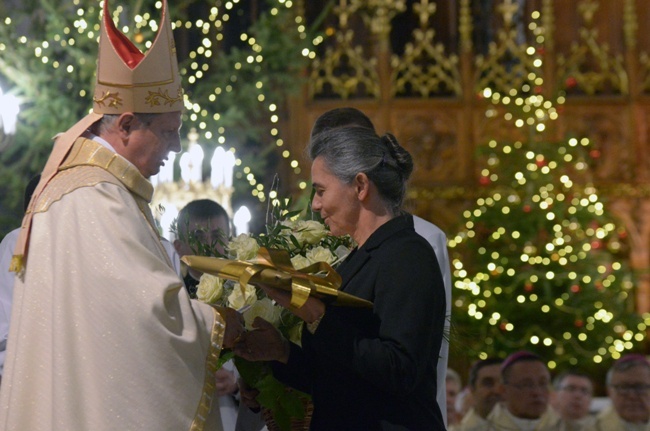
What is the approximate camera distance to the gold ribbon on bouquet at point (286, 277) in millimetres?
2947

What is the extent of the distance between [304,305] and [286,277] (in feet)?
0.26

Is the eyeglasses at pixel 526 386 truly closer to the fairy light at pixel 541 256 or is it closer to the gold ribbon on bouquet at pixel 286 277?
the fairy light at pixel 541 256

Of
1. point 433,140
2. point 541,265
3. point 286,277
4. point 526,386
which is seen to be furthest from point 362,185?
point 433,140

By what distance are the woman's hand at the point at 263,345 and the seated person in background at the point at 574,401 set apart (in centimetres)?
319

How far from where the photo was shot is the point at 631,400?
604 cm

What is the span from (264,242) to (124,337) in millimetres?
555

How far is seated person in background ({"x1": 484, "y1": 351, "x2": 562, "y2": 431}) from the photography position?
584cm

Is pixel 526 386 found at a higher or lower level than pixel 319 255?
lower

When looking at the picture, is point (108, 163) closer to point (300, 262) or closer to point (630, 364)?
point (300, 262)

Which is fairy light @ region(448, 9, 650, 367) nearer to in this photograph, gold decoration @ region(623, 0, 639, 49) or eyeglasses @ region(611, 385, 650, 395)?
gold decoration @ region(623, 0, 639, 49)

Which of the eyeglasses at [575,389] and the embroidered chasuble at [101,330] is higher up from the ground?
the embroidered chasuble at [101,330]

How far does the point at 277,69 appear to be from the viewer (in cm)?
904

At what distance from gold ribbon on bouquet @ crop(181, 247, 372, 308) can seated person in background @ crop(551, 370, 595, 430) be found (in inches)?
132

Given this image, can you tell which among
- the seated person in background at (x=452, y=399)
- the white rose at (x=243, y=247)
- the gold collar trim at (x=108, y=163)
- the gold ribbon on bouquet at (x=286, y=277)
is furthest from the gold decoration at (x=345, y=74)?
the gold ribbon on bouquet at (x=286, y=277)
